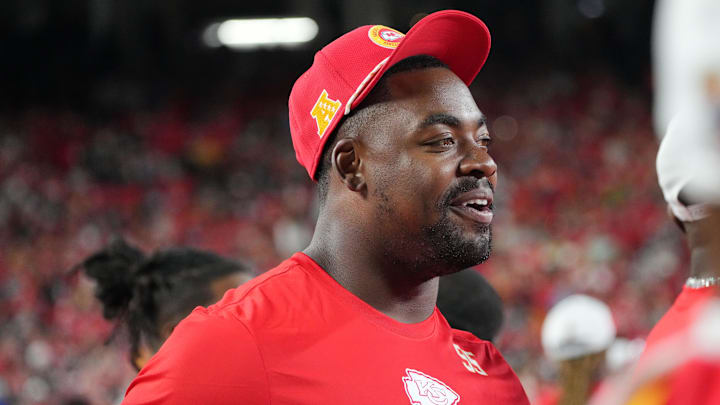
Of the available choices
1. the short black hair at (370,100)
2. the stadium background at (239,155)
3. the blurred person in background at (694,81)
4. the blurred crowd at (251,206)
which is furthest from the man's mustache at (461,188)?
the stadium background at (239,155)

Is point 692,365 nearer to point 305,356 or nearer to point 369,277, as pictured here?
point 305,356

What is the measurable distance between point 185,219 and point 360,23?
4.14m

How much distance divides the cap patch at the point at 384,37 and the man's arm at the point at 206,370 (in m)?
0.69

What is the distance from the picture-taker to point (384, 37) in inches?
72.1

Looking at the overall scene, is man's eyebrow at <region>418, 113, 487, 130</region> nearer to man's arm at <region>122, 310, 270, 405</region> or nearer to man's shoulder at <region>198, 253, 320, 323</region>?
man's shoulder at <region>198, 253, 320, 323</region>

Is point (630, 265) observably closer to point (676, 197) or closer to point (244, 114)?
point (244, 114)

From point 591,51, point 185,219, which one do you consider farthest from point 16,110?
point 591,51

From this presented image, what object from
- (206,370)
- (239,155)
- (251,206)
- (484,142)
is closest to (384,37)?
(484,142)

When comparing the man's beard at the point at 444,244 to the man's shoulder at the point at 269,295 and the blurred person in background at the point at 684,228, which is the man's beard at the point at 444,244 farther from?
the blurred person in background at the point at 684,228

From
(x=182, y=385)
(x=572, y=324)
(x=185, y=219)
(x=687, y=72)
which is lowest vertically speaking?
(x=185, y=219)

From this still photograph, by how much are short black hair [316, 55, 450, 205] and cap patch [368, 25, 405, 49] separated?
48 mm

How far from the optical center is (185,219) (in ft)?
43.3

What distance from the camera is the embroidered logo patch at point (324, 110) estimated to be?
1785mm

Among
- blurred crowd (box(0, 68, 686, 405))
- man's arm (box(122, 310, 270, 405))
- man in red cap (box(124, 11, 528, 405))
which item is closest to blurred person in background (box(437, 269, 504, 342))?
man in red cap (box(124, 11, 528, 405))
